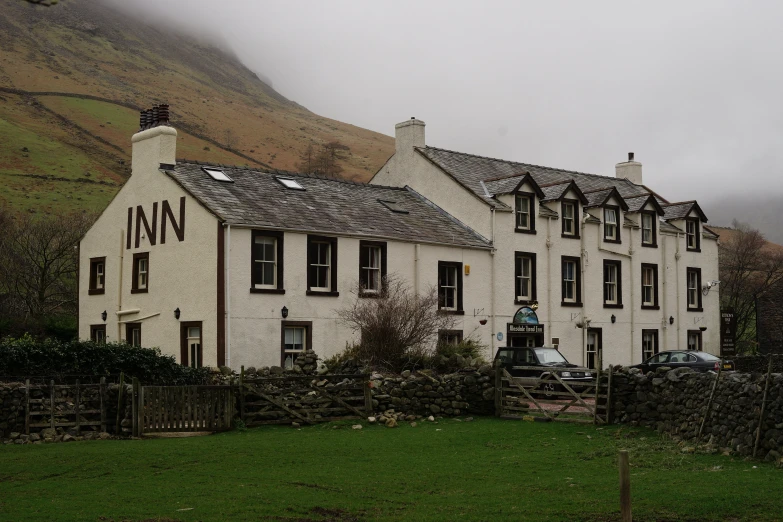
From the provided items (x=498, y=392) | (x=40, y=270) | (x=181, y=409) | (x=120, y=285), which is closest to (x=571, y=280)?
(x=498, y=392)

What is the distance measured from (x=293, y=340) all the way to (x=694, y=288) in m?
24.0

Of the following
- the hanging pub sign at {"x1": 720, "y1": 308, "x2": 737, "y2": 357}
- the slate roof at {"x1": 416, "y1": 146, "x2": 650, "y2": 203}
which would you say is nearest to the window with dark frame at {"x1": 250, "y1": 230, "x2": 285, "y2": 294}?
the slate roof at {"x1": 416, "y1": 146, "x2": 650, "y2": 203}

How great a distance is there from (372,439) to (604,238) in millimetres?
23925

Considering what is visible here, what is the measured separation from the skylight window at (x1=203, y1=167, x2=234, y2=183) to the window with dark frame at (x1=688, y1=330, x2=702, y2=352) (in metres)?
25.0

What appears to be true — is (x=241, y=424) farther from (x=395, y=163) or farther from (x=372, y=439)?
(x=395, y=163)

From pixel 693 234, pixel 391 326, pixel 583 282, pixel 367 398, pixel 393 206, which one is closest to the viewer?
pixel 367 398

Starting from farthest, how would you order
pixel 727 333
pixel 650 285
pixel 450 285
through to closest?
pixel 727 333 → pixel 650 285 → pixel 450 285

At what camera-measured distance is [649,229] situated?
1802 inches

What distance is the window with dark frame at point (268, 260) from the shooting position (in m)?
32.2

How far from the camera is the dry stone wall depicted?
59.9 feet

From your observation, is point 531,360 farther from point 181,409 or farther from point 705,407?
point 181,409

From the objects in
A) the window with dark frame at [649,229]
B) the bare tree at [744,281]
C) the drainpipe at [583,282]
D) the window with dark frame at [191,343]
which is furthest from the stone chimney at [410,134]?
the bare tree at [744,281]

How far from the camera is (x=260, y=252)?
106 ft

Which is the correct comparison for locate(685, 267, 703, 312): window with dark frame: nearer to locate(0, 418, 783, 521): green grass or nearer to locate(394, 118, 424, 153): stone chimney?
locate(394, 118, 424, 153): stone chimney
